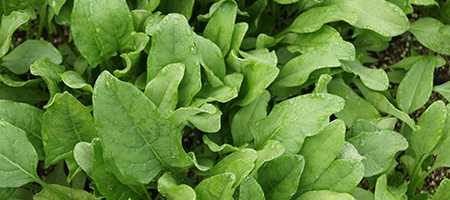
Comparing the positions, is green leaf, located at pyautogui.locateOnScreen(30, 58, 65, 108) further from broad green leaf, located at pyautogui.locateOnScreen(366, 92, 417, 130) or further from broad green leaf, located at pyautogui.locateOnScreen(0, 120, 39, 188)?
broad green leaf, located at pyautogui.locateOnScreen(366, 92, 417, 130)

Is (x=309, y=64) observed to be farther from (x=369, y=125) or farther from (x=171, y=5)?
(x=171, y=5)

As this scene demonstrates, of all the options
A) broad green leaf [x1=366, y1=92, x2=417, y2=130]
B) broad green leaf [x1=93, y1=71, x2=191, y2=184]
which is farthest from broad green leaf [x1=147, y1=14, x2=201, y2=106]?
broad green leaf [x1=366, y1=92, x2=417, y2=130]

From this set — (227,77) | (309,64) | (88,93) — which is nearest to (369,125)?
(309,64)

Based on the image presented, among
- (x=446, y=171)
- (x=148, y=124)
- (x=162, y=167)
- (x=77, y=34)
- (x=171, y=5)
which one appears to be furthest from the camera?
(x=446, y=171)

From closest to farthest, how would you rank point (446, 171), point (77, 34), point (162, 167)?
1. point (162, 167)
2. point (77, 34)
3. point (446, 171)

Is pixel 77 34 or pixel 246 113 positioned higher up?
pixel 77 34

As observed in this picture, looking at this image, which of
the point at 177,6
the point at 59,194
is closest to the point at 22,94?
the point at 59,194
